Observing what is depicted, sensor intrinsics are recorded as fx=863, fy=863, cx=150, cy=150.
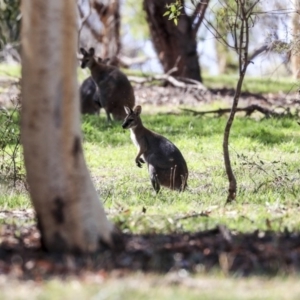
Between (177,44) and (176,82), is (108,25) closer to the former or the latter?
(177,44)

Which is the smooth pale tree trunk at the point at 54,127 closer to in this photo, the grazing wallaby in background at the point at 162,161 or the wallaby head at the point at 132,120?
the grazing wallaby in background at the point at 162,161

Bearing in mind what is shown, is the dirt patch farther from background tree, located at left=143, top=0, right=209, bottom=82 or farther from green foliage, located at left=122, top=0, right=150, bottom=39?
green foliage, located at left=122, top=0, right=150, bottom=39

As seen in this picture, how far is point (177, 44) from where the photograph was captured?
2191cm

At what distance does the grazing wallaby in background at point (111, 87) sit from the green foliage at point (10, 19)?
843 cm

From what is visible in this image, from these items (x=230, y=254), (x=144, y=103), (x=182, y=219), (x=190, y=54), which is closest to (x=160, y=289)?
(x=230, y=254)

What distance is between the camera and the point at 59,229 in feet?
20.5

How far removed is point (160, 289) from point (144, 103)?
1479 centimetres

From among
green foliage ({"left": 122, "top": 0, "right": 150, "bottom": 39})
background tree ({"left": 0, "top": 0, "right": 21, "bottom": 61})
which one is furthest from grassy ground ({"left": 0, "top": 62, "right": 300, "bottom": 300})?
green foliage ({"left": 122, "top": 0, "right": 150, "bottom": 39})

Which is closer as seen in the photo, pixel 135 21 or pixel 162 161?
pixel 162 161

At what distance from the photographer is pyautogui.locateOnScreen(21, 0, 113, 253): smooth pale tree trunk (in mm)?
6129

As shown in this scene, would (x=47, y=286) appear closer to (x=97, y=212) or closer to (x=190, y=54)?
(x=97, y=212)

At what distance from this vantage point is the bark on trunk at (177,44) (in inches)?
852

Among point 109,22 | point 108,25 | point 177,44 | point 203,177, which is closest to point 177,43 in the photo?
point 177,44

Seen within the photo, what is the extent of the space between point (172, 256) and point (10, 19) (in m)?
22.8
